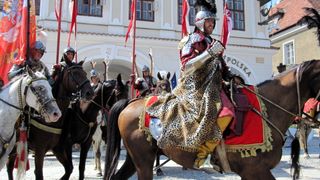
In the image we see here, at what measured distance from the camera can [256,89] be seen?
4.40 m

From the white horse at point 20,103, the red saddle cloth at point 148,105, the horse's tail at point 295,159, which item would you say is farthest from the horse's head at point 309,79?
the white horse at point 20,103

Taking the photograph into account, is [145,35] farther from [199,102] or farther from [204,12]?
[199,102]

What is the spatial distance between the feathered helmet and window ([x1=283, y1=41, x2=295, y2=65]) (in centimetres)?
2382

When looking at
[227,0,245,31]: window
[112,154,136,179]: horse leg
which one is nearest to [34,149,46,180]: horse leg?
[112,154,136,179]: horse leg

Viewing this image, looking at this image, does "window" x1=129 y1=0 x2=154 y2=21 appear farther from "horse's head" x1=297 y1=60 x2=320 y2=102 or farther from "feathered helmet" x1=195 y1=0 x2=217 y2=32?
"horse's head" x1=297 y1=60 x2=320 y2=102

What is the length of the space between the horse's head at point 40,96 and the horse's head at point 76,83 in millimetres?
1334

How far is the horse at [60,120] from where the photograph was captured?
568 cm

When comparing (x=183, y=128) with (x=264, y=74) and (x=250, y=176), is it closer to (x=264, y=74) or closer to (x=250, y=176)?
(x=250, y=176)

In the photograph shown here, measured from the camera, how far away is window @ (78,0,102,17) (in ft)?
57.4

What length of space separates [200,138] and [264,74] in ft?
55.4

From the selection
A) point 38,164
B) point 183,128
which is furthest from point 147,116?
point 38,164

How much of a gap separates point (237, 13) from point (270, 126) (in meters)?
17.1

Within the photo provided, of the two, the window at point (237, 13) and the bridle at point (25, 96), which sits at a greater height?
the window at point (237, 13)

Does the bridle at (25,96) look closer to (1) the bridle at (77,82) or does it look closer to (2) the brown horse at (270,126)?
(2) the brown horse at (270,126)
